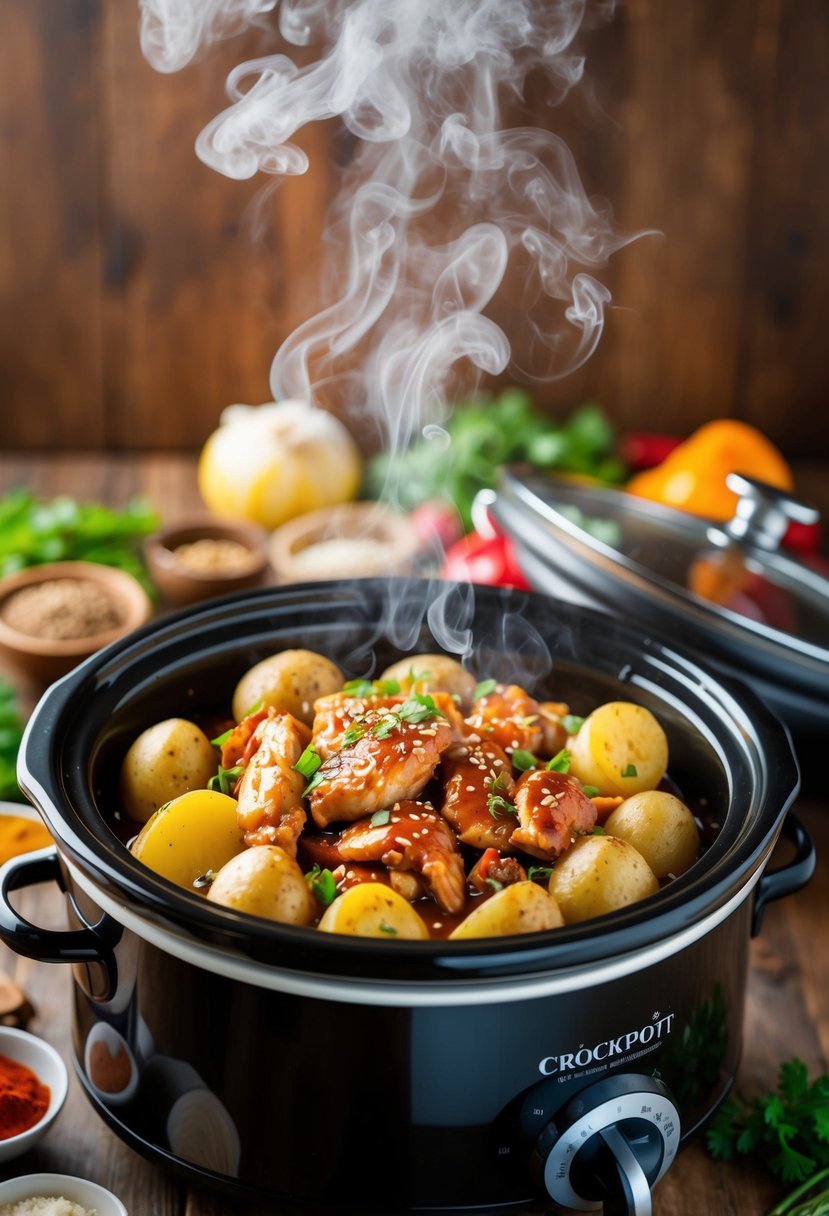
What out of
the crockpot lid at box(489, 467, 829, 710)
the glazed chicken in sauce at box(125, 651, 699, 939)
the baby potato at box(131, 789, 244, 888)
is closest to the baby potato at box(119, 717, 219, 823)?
the glazed chicken in sauce at box(125, 651, 699, 939)

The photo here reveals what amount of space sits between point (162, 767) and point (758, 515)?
1.26 m

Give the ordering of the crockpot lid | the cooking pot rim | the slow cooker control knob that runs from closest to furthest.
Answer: the cooking pot rim, the slow cooker control knob, the crockpot lid

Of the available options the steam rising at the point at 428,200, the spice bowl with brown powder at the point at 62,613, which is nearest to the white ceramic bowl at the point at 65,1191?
the spice bowl with brown powder at the point at 62,613

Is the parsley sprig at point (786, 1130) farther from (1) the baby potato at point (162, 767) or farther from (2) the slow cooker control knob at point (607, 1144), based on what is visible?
(1) the baby potato at point (162, 767)

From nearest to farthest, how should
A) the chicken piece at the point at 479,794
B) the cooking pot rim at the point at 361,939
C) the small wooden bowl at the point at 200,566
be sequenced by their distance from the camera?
the cooking pot rim at the point at 361,939
the chicken piece at the point at 479,794
the small wooden bowl at the point at 200,566

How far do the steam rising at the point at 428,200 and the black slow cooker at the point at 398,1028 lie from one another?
156cm

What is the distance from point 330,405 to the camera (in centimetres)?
373

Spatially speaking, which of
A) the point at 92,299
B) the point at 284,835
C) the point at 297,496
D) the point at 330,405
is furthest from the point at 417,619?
the point at 92,299

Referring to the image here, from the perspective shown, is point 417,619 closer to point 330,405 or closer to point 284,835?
point 284,835

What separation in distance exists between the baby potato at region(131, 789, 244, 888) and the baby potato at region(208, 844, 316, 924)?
0.31ft

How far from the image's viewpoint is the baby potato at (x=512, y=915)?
132 centimetres

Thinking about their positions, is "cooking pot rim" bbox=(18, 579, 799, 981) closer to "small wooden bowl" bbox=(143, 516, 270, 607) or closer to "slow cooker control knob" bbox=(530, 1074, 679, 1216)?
"slow cooker control knob" bbox=(530, 1074, 679, 1216)

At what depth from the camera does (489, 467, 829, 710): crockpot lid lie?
2.05 meters

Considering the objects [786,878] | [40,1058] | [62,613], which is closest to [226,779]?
[40,1058]
